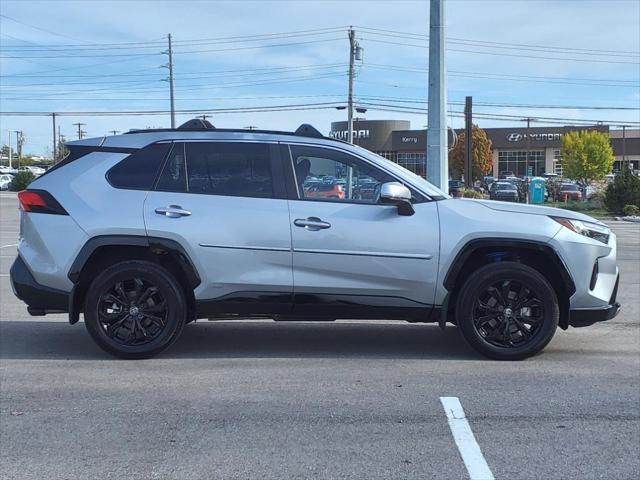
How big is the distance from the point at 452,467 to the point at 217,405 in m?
1.78

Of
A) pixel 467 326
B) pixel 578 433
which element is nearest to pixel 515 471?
pixel 578 433

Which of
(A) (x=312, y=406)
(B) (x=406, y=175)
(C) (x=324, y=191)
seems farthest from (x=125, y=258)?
(B) (x=406, y=175)

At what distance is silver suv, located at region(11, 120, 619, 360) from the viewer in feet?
18.5

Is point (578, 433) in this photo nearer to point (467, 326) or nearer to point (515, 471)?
point (515, 471)

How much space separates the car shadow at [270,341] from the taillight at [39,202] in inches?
52.6

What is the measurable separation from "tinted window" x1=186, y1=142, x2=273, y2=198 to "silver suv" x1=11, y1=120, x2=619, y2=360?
0.03 feet

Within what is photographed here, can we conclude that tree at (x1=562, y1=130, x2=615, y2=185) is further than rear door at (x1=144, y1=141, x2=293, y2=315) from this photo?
Yes

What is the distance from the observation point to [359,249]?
18.4 ft

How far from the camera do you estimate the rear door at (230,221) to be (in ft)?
18.5

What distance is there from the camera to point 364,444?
13.5ft

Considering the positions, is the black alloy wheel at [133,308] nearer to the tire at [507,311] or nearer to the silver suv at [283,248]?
the silver suv at [283,248]

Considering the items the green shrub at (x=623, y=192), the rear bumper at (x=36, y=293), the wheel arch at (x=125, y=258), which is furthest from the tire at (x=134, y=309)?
the green shrub at (x=623, y=192)

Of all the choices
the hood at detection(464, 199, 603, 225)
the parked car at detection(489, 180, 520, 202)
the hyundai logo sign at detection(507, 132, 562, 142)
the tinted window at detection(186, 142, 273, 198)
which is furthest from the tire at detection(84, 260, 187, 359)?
the hyundai logo sign at detection(507, 132, 562, 142)

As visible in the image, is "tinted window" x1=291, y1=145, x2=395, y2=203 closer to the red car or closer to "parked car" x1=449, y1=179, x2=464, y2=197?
the red car
